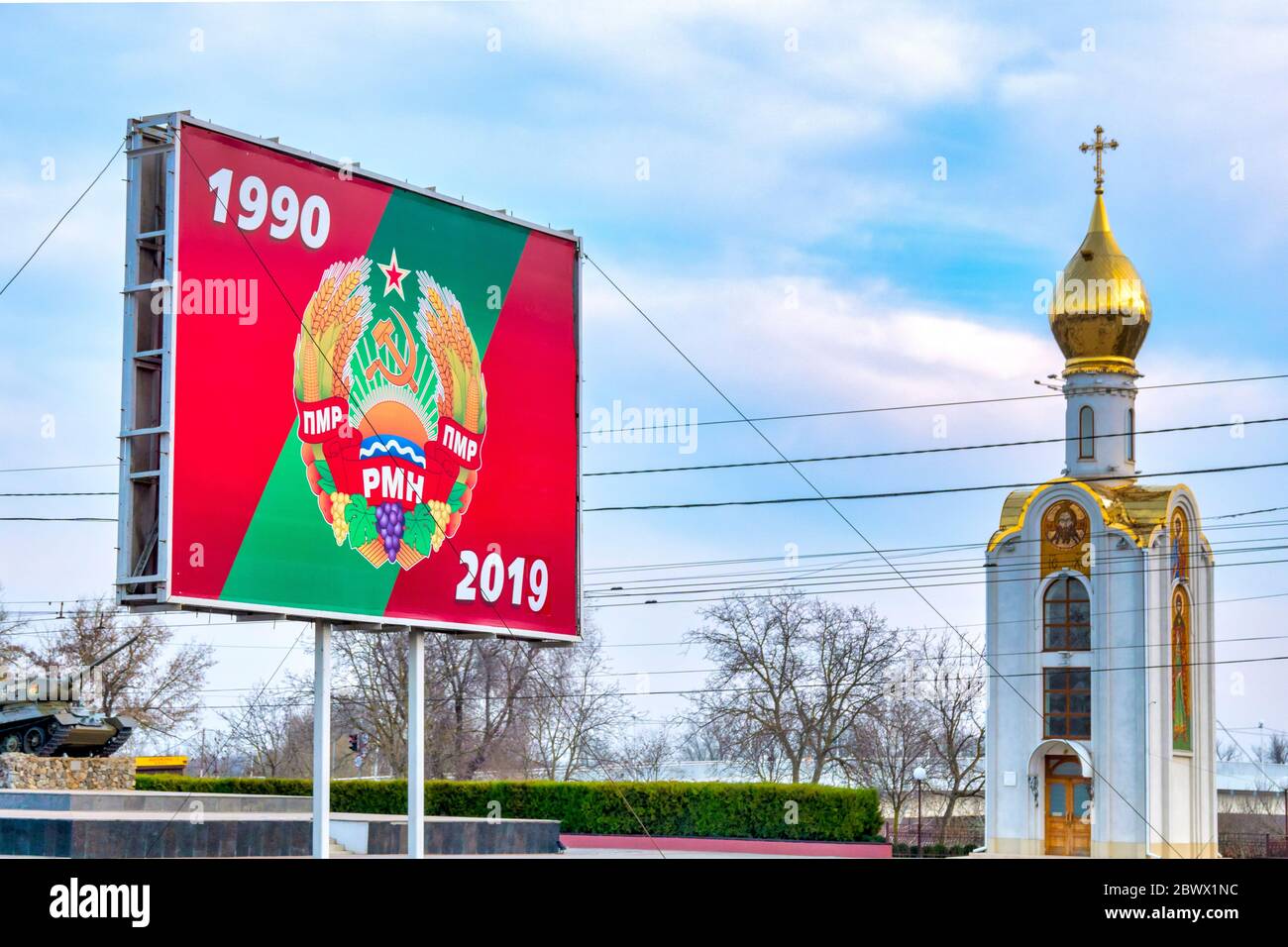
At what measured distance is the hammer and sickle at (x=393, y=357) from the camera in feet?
55.5

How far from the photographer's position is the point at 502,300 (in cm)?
1878

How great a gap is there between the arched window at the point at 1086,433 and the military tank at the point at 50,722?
2450 cm

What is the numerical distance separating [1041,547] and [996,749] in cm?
516

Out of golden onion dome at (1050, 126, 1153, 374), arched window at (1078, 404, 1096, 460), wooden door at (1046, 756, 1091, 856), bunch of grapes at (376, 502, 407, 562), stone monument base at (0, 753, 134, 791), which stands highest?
golden onion dome at (1050, 126, 1153, 374)

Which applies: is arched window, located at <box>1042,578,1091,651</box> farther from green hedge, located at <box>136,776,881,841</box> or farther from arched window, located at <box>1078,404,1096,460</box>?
green hedge, located at <box>136,776,881,841</box>

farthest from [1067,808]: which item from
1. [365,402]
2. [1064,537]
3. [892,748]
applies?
[365,402]

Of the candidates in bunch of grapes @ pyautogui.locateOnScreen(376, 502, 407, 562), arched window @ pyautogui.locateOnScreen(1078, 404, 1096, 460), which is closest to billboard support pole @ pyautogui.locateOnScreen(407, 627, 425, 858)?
bunch of grapes @ pyautogui.locateOnScreen(376, 502, 407, 562)

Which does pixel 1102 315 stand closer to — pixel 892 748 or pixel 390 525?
pixel 892 748

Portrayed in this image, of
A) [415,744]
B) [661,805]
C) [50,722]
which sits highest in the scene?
[415,744]

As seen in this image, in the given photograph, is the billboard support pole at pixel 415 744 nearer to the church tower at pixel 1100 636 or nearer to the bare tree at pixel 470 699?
the church tower at pixel 1100 636

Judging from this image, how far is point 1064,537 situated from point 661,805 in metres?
Result: 13.4

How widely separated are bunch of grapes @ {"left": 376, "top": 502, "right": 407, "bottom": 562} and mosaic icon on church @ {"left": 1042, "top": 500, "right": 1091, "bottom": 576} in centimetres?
2854

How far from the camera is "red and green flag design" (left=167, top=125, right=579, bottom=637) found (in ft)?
49.6

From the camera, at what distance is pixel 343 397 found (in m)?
16.5
